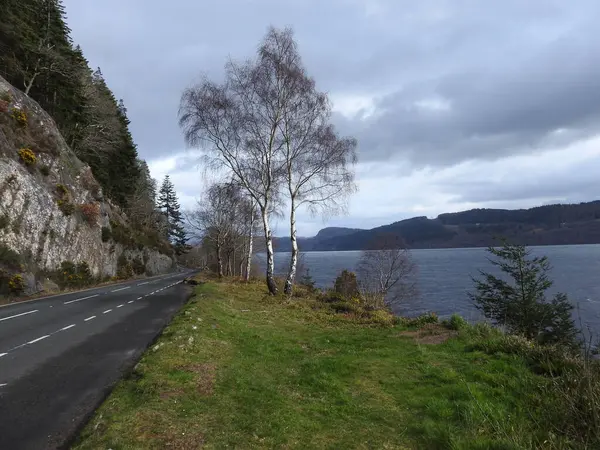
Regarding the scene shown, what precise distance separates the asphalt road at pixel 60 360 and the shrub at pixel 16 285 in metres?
3.39

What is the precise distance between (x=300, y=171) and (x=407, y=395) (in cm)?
1544

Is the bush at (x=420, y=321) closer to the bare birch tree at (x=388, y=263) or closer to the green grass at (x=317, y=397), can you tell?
the green grass at (x=317, y=397)

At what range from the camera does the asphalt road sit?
5.81m

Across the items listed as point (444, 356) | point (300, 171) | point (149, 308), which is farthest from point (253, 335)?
point (300, 171)

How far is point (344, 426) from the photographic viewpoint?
236 inches

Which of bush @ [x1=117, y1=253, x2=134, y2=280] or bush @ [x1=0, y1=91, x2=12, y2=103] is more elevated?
bush @ [x1=0, y1=91, x2=12, y2=103]

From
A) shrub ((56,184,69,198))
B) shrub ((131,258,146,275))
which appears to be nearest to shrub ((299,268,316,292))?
shrub ((56,184,69,198))

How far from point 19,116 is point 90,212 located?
847cm

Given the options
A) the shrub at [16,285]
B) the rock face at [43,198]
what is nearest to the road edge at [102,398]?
the shrub at [16,285]

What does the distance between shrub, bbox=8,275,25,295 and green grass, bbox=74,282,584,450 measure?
14360 millimetres

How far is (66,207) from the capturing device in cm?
2767

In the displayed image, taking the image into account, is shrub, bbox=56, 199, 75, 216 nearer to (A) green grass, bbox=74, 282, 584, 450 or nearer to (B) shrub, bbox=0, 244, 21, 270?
(B) shrub, bbox=0, 244, 21, 270

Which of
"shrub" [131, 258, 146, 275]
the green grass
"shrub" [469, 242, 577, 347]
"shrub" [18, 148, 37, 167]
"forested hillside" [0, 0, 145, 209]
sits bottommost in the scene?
"shrub" [469, 242, 577, 347]

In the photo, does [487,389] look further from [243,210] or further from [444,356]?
[243,210]
